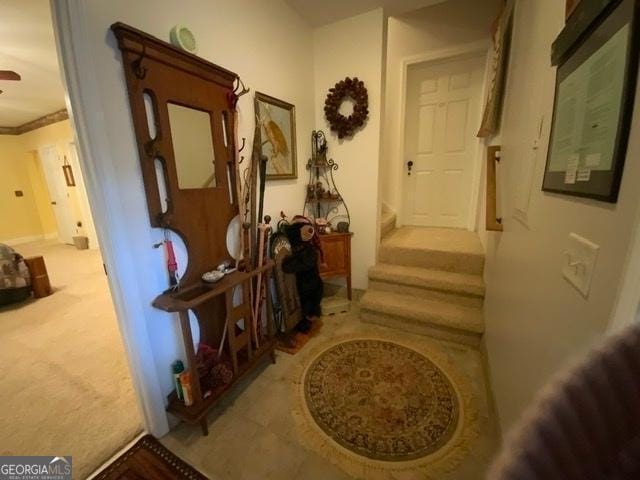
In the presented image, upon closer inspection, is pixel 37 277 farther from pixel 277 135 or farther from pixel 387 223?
pixel 387 223

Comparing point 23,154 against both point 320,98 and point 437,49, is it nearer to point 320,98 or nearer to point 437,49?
point 320,98

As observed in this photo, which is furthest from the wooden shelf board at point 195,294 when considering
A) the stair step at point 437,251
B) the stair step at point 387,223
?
the stair step at point 387,223

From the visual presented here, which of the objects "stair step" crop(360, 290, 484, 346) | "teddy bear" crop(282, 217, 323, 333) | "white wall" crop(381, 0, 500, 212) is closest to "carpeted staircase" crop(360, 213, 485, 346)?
"stair step" crop(360, 290, 484, 346)

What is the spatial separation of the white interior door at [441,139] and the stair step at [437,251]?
0.50 m

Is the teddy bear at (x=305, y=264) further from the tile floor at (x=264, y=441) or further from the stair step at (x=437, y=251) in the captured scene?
the stair step at (x=437, y=251)

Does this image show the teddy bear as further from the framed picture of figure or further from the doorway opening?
the doorway opening

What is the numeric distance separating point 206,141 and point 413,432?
6.47 ft

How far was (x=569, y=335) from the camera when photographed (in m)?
0.71

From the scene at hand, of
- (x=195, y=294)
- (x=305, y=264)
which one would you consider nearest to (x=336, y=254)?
(x=305, y=264)

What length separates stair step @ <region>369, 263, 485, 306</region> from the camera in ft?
7.20

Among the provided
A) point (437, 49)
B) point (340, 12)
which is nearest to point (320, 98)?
point (340, 12)

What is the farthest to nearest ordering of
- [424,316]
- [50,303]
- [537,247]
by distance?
[50,303] → [424,316] → [537,247]

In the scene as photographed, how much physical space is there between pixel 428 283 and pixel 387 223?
979 millimetres

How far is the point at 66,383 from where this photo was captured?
172 centimetres
